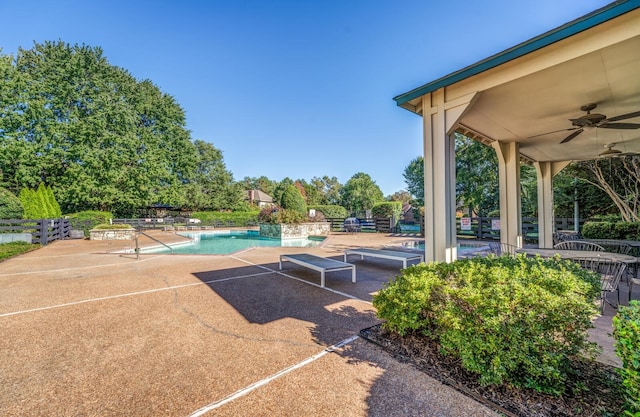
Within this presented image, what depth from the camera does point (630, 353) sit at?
4.61 ft

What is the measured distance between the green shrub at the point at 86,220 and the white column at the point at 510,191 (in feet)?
67.1

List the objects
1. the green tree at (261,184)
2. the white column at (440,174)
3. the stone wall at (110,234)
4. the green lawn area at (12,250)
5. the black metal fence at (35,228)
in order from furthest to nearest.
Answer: the green tree at (261,184), the stone wall at (110,234), the black metal fence at (35,228), the green lawn area at (12,250), the white column at (440,174)

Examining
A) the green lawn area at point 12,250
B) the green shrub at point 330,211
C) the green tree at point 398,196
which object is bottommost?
the green lawn area at point 12,250

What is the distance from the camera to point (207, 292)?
15.4ft

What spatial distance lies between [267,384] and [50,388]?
170 centimetres

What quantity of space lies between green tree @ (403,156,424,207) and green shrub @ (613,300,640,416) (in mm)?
24152

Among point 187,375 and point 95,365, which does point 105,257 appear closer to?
point 95,365

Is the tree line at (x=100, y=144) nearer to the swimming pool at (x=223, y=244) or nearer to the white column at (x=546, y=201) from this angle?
the white column at (x=546, y=201)

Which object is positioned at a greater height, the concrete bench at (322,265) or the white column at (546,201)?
the white column at (546,201)

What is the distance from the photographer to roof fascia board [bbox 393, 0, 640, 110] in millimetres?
2615

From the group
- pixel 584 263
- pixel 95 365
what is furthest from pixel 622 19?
pixel 95 365

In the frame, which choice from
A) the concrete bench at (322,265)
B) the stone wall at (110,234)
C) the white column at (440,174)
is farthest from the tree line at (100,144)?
the concrete bench at (322,265)

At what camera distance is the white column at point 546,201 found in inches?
335

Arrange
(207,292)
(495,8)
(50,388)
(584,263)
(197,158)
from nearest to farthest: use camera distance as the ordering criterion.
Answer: (50,388) → (584,263) → (207,292) → (495,8) → (197,158)
